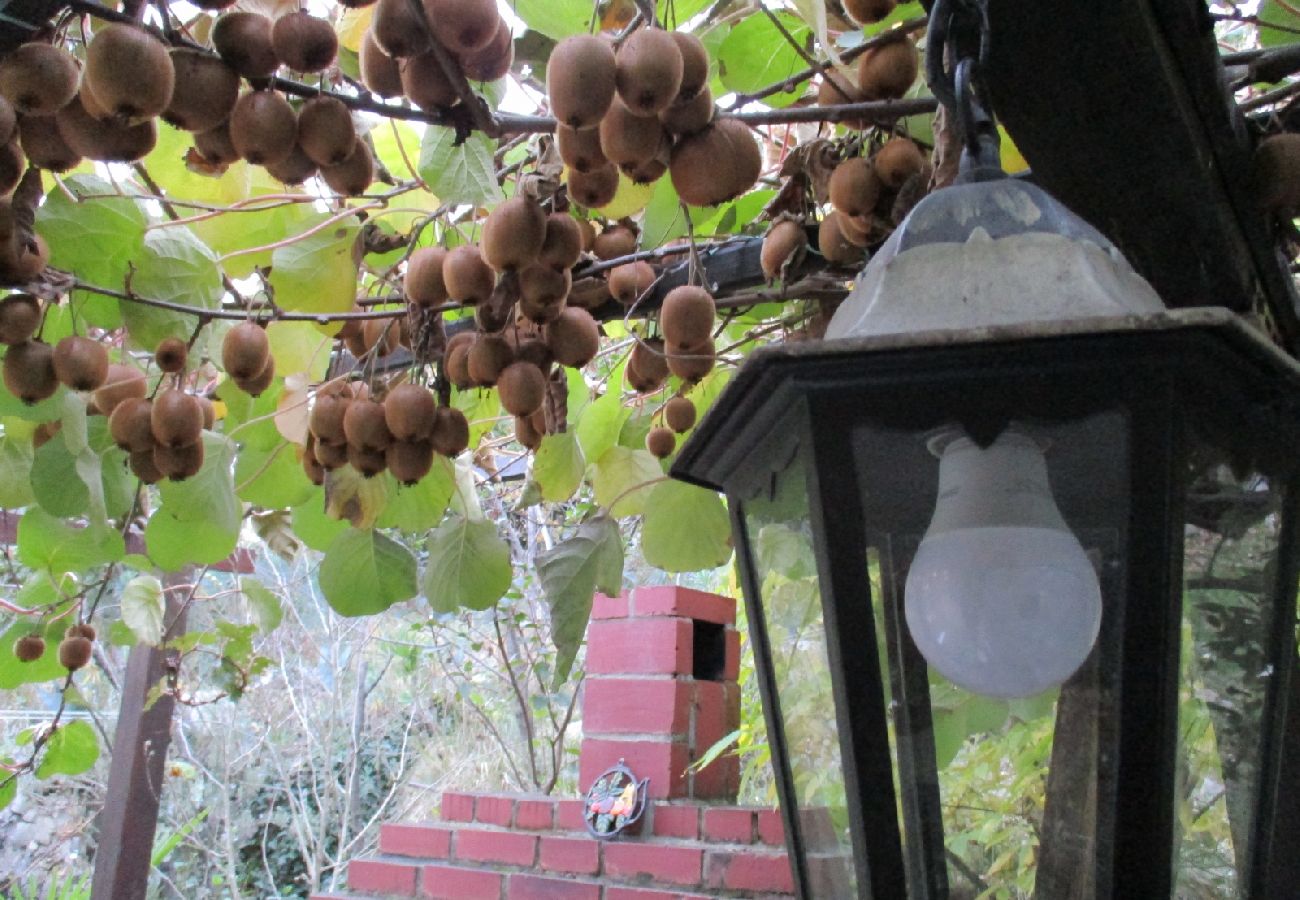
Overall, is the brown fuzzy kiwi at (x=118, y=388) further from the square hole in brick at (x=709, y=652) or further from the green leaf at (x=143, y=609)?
the square hole in brick at (x=709, y=652)

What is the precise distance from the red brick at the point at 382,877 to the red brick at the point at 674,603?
0.79 metres

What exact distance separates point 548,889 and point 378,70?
5.55ft

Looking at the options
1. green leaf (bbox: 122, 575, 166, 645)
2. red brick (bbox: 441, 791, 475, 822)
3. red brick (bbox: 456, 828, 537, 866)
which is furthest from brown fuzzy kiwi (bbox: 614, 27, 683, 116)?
red brick (bbox: 441, 791, 475, 822)

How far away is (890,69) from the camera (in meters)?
0.78

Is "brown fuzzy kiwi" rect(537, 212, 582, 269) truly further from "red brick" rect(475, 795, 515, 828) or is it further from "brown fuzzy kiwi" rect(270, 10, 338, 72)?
"red brick" rect(475, 795, 515, 828)

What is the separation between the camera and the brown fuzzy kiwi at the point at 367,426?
0.97 metres

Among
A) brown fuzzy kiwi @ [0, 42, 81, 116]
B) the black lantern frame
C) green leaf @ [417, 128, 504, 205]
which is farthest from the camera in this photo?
green leaf @ [417, 128, 504, 205]

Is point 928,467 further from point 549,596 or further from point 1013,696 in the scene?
point 549,596

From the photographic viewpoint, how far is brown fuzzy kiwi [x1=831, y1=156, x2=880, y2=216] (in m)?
0.83

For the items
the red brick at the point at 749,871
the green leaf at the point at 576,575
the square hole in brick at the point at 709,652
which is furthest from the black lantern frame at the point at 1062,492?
the square hole in brick at the point at 709,652

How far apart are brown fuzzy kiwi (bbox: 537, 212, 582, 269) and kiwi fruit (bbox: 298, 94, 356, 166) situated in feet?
0.59

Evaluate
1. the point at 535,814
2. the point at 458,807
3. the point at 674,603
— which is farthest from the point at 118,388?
the point at 458,807

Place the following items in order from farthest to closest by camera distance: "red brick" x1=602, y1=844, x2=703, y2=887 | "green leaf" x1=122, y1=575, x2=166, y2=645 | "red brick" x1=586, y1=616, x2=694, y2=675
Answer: "red brick" x1=586, y1=616, x2=694, y2=675 → "red brick" x1=602, y1=844, x2=703, y2=887 → "green leaf" x1=122, y1=575, x2=166, y2=645

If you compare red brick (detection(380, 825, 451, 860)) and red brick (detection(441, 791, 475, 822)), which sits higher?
red brick (detection(441, 791, 475, 822))
